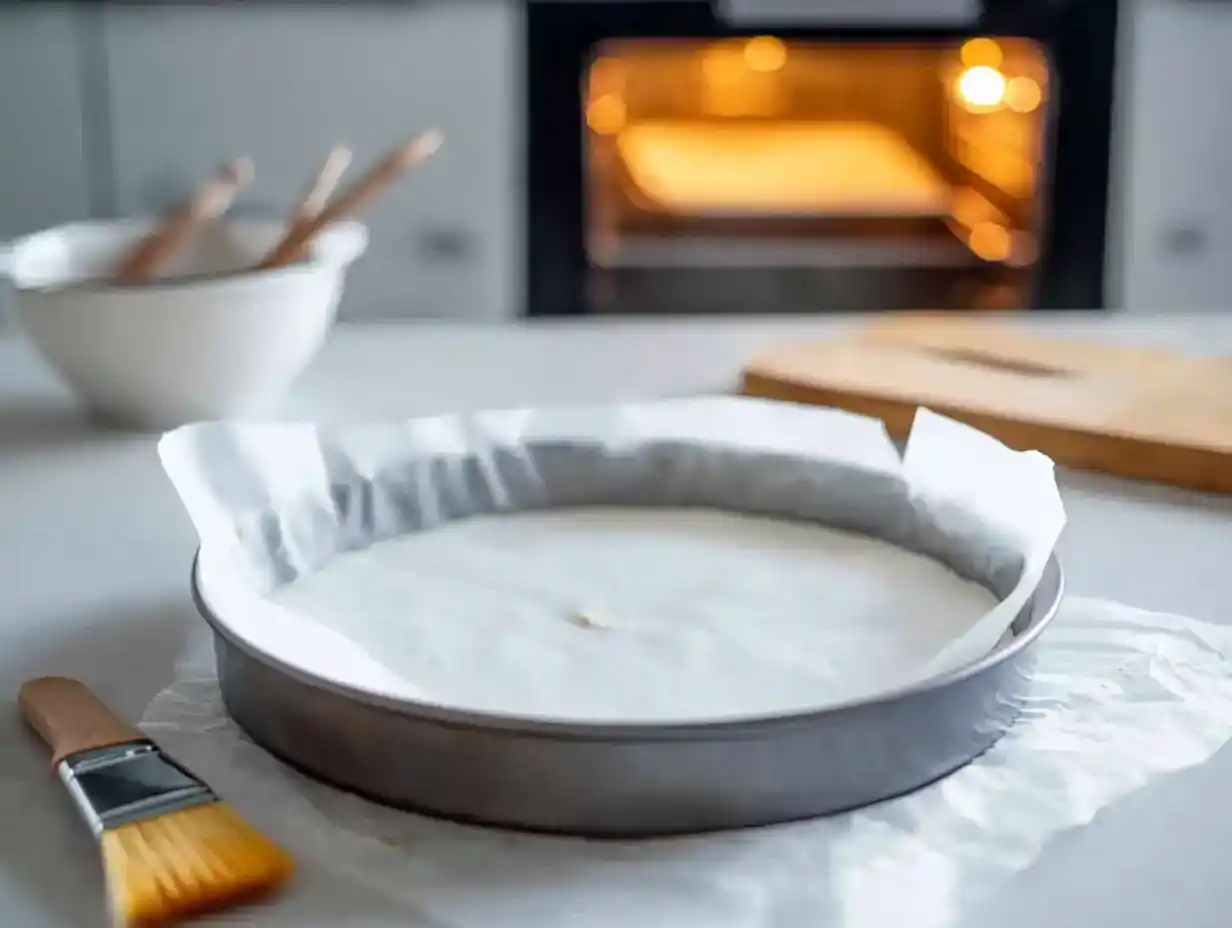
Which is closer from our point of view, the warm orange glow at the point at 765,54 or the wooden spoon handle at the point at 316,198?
the wooden spoon handle at the point at 316,198

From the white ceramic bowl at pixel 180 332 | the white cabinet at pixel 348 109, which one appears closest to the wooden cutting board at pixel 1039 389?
the white ceramic bowl at pixel 180 332

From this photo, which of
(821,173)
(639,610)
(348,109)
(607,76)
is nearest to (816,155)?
(821,173)

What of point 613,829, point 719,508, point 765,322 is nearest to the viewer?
point 613,829

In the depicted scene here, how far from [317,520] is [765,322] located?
1.54ft

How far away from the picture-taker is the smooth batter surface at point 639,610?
448 millimetres

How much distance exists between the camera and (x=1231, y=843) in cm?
38

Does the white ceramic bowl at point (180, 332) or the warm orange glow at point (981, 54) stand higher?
the warm orange glow at point (981, 54)

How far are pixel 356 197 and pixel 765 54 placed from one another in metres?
1.06

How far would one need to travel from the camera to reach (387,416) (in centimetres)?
80

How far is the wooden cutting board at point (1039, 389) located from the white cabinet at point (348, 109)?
95cm

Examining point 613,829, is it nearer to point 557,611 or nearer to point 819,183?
point 557,611

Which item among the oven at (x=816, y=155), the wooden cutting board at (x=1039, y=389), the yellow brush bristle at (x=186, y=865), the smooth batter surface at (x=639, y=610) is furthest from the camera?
the oven at (x=816, y=155)

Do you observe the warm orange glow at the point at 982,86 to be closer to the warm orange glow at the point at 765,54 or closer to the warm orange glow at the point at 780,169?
the warm orange glow at the point at 780,169

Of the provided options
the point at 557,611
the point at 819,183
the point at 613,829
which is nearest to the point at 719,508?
the point at 557,611
